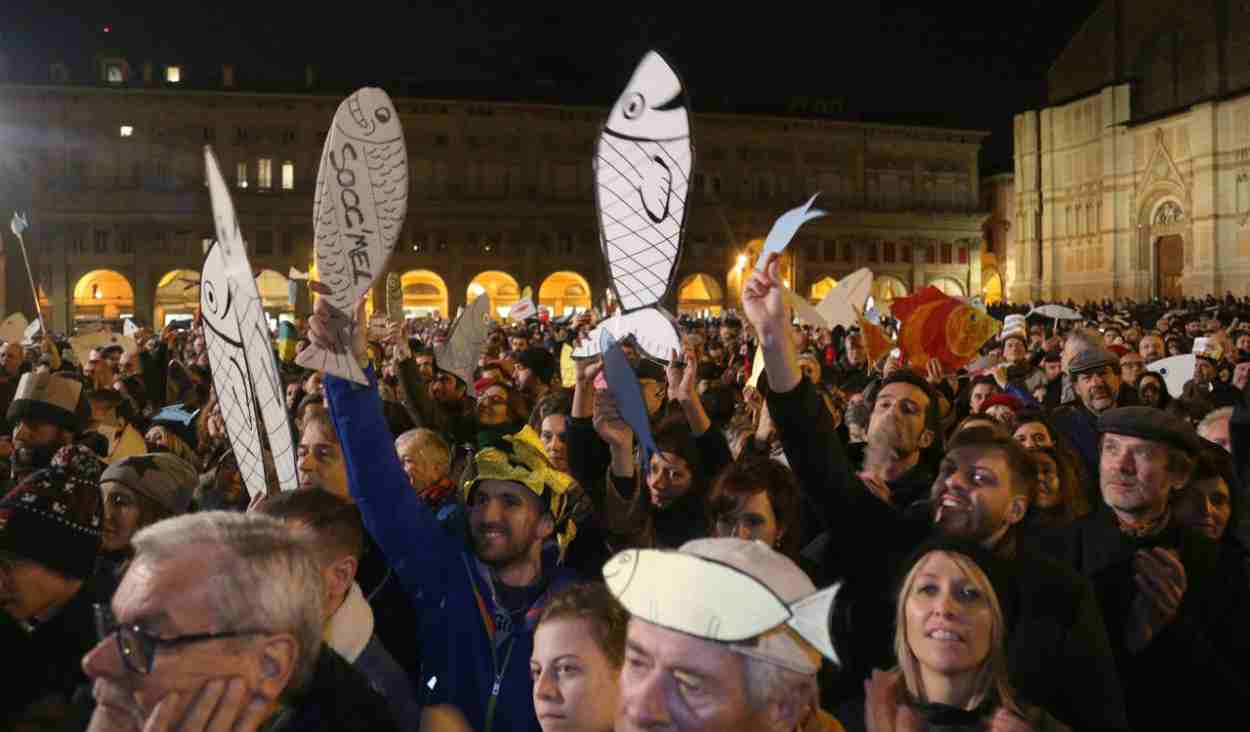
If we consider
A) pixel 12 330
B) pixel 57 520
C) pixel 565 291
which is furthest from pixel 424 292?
pixel 57 520

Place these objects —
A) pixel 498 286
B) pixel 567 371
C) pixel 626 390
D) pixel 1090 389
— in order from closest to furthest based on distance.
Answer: pixel 626 390
pixel 1090 389
pixel 567 371
pixel 498 286

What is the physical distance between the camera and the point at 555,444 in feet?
16.3

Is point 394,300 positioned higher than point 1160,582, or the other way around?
point 394,300

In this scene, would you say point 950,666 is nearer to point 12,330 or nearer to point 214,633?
point 214,633

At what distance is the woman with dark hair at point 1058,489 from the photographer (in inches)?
160

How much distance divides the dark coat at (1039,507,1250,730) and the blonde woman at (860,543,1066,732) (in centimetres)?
79

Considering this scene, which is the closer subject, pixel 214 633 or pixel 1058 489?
pixel 214 633

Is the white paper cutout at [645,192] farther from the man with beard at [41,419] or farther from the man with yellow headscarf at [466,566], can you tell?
the man with beard at [41,419]

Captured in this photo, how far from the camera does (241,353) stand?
11.5ft

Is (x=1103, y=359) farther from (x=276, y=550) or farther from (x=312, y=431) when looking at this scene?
(x=276, y=550)

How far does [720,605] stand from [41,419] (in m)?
4.48

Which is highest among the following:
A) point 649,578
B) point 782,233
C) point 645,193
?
point 645,193

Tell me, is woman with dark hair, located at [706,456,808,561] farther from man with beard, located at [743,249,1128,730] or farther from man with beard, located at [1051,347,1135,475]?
man with beard, located at [1051,347,1135,475]

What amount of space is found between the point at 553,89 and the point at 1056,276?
87.0 ft
